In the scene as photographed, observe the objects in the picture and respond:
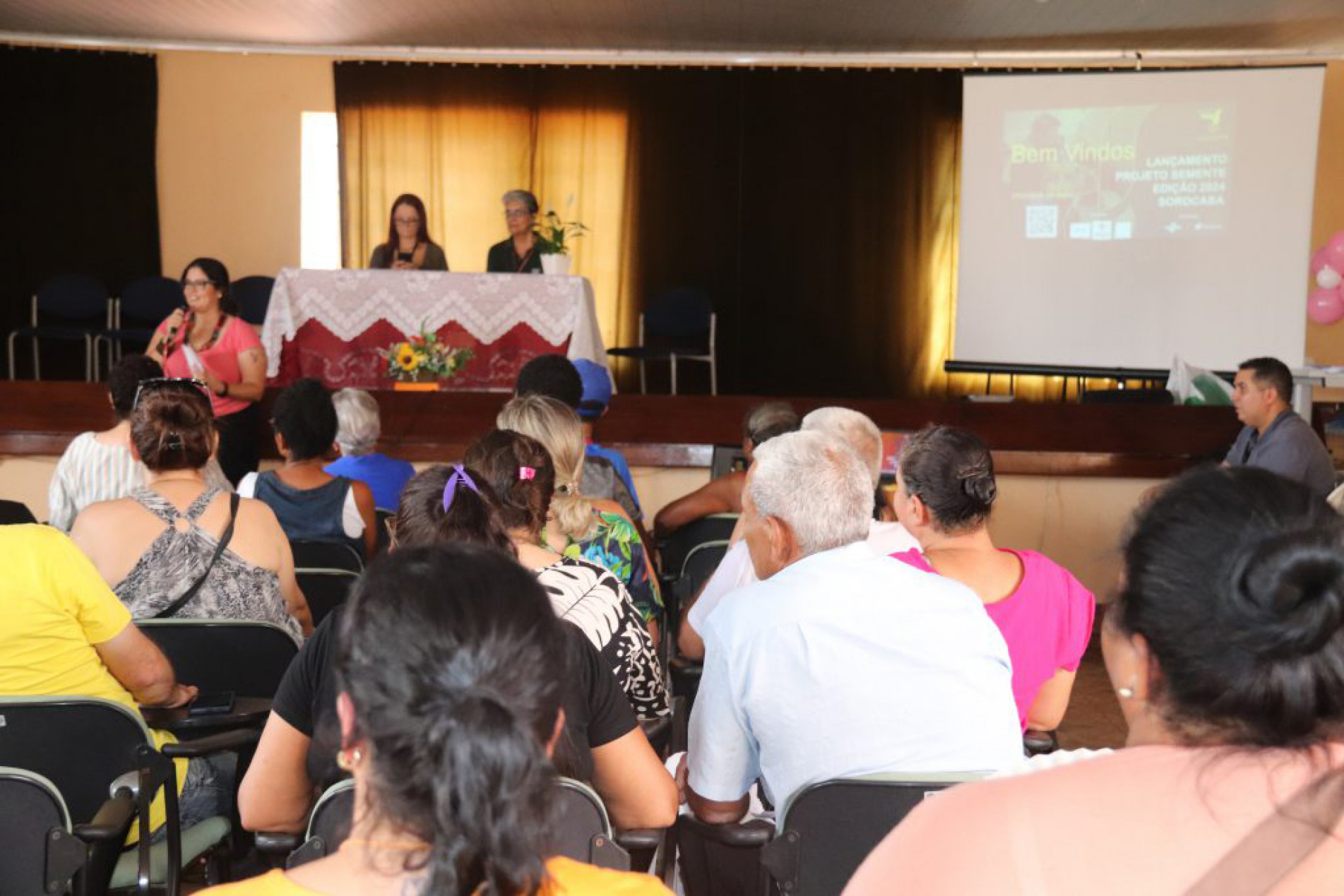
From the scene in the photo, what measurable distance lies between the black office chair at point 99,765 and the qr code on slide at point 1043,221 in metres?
7.52

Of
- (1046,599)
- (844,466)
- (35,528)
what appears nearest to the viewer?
(35,528)

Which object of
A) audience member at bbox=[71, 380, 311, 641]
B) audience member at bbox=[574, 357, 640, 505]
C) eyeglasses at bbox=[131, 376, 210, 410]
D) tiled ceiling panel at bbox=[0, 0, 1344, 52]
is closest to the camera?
audience member at bbox=[71, 380, 311, 641]

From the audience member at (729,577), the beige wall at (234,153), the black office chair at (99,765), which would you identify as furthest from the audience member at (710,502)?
the beige wall at (234,153)

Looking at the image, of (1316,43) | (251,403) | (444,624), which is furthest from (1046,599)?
(1316,43)

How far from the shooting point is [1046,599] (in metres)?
2.28

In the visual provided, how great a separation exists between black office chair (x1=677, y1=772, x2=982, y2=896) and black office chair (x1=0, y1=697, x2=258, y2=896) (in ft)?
2.99

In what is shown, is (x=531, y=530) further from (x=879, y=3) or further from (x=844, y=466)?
(x=879, y=3)

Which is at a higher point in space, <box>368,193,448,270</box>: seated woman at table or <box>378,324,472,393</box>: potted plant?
<box>368,193,448,270</box>: seated woman at table

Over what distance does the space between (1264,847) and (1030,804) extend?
0.55 feet

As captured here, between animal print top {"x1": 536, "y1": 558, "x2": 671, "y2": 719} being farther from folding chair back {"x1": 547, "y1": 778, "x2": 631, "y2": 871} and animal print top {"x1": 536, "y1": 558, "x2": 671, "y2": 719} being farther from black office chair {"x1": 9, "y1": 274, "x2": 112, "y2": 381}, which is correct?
black office chair {"x1": 9, "y1": 274, "x2": 112, "y2": 381}

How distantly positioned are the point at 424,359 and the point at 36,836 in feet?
14.9

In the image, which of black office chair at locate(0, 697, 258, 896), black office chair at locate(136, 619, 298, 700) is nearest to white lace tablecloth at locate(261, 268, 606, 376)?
black office chair at locate(136, 619, 298, 700)

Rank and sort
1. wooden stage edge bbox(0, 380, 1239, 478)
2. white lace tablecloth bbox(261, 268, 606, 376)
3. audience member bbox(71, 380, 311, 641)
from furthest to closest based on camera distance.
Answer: white lace tablecloth bbox(261, 268, 606, 376), wooden stage edge bbox(0, 380, 1239, 478), audience member bbox(71, 380, 311, 641)

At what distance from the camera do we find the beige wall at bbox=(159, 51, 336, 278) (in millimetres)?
9531
